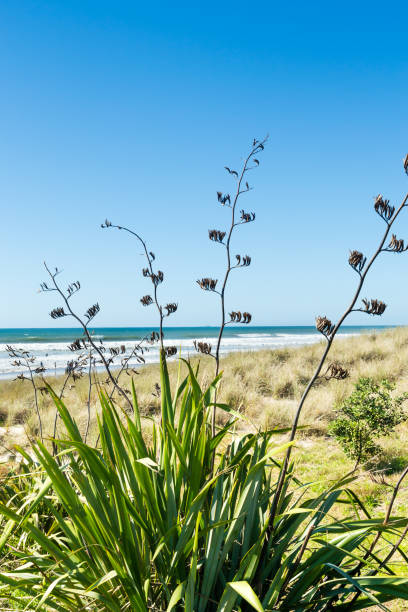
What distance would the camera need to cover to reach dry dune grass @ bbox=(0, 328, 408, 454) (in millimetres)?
7691

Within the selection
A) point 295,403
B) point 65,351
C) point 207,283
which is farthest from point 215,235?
point 65,351

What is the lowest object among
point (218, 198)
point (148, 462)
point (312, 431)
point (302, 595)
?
point (312, 431)

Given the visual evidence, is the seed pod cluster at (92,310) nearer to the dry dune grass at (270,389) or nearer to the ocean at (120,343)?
the ocean at (120,343)

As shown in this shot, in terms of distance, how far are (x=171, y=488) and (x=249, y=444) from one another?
14.7 inches

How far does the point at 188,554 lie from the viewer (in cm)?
171

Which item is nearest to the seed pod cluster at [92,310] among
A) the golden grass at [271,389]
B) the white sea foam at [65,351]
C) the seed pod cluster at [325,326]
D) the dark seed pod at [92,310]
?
the dark seed pod at [92,310]

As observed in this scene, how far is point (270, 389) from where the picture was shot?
33.1 ft

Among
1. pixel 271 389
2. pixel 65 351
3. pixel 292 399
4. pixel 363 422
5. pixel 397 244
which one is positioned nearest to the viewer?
pixel 397 244

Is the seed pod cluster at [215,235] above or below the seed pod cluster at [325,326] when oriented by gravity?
above

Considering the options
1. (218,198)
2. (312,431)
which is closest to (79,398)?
(312,431)

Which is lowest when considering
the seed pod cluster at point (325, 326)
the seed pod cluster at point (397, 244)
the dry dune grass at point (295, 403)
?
the dry dune grass at point (295, 403)

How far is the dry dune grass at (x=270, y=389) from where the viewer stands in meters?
7.69

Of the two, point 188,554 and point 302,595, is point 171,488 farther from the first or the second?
point 302,595

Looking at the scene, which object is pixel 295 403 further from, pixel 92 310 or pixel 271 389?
pixel 92 310
